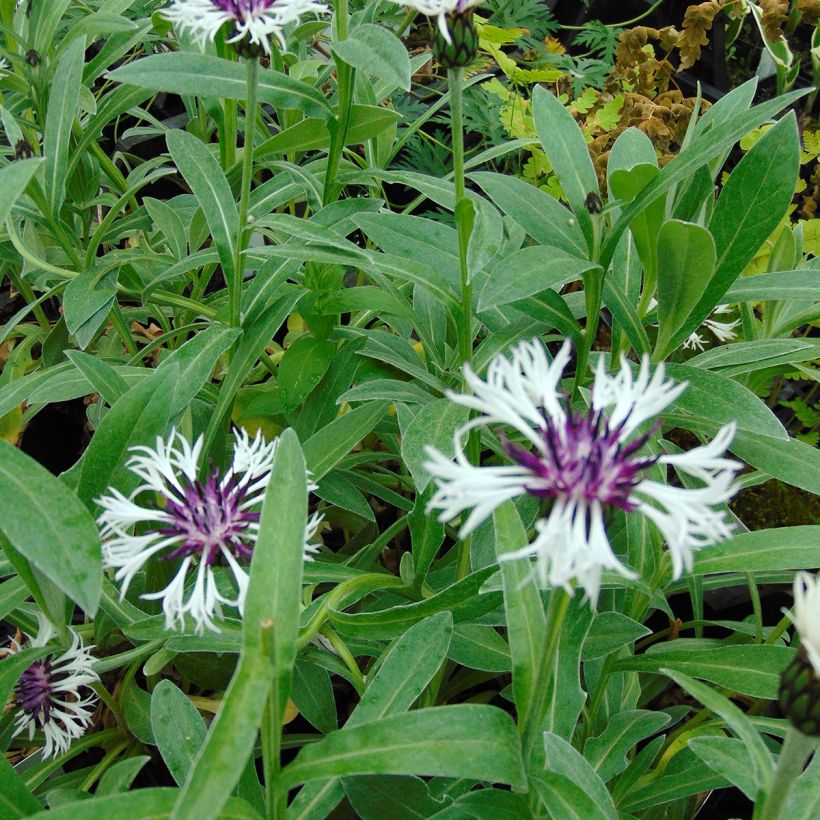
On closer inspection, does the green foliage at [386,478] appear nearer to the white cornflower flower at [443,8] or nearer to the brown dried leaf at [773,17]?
the white cornflower flower at [443,8]

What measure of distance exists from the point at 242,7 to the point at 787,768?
1.80 feet

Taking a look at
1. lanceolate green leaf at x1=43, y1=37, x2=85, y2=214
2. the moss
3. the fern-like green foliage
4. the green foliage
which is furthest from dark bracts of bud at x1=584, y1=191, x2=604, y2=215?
the fern-like green foliage

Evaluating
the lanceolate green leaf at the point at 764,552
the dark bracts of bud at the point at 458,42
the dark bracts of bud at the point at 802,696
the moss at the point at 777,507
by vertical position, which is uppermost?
the dark bracts of bud at the point at 458,42

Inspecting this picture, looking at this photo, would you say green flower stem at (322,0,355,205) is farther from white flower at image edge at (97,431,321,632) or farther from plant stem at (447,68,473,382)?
white flower at image edge at (97,431,321,632)

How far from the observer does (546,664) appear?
1.34 ft

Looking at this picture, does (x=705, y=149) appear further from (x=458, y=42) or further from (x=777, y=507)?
(x=777, y=507)

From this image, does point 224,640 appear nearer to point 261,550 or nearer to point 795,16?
point 261,550

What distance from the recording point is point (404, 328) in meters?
0.84

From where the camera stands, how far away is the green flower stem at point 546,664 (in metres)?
0.37

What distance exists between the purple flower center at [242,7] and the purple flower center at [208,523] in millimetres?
316

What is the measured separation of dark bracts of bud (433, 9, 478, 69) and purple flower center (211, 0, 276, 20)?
0.47 feet

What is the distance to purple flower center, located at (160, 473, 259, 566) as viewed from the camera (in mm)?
495

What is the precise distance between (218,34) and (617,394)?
56 cm

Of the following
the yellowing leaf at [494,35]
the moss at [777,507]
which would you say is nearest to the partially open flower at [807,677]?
the moss at [777,507]
